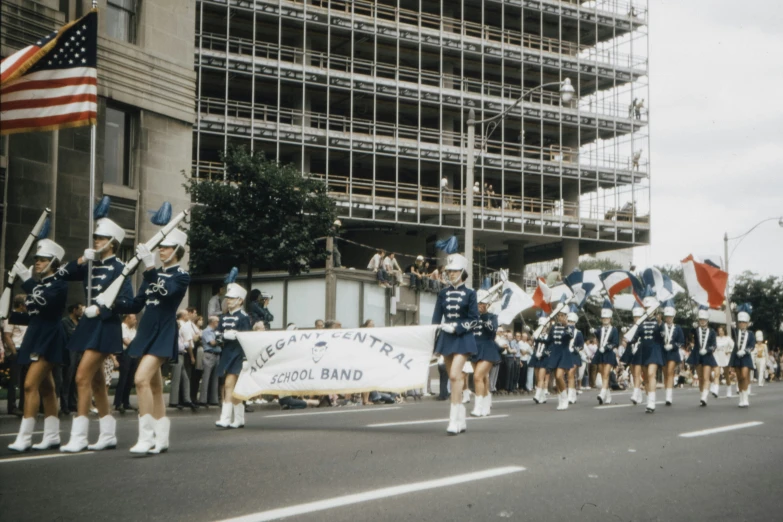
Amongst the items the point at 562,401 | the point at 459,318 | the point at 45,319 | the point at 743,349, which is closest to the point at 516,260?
the point at 743,349

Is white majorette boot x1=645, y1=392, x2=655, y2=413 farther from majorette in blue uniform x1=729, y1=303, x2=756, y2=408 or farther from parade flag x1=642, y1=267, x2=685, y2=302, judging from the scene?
parade flag x1=642, y1=267, x2=685, y2=302

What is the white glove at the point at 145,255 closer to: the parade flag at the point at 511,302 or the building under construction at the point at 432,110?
the parade flag at the point at 511,302

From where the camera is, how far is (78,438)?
9.82 metres

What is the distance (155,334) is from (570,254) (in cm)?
5077

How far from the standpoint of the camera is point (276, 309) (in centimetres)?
3375

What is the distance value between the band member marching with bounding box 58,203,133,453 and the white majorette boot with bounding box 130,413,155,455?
64 centimetres

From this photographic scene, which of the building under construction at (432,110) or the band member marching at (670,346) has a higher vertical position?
the building under construction at (432,110)

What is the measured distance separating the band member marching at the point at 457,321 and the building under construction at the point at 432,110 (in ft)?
116

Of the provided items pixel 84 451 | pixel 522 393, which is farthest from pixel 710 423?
pixel 522 393

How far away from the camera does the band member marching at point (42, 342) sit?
9930mm

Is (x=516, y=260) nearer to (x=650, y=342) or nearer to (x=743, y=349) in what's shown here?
(x=743, y=349)

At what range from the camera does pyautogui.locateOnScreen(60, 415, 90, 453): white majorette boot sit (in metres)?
9.75

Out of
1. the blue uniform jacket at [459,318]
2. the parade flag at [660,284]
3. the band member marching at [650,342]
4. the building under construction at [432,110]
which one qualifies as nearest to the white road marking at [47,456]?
the blue uniform jacket at [459,318]

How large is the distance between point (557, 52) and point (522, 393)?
3676 cm
